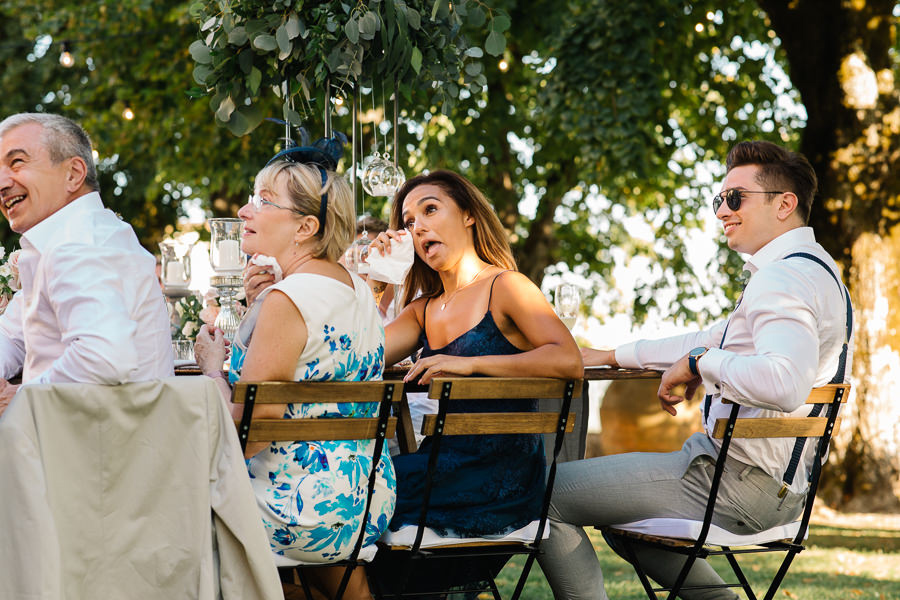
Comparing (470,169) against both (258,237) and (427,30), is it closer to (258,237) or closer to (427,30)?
(427,30)

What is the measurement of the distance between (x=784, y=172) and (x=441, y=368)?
4.32 feet

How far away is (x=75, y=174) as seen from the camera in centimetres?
297

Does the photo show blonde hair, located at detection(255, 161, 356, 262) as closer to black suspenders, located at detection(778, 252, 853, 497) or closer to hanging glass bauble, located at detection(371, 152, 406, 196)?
hanging glass bauble, located at detection(371, 152, 406, 196)

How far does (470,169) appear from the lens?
1314 centimetres

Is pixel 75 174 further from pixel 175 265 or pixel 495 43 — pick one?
pixel 495 43

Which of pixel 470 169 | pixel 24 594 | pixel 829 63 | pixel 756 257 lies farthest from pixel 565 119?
pixel 24 594

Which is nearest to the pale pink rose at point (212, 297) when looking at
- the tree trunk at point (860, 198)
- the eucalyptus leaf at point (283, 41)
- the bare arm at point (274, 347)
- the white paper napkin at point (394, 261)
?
the white paper napkin at point (394, 261)

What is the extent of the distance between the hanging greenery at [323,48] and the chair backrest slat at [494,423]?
1.55 m

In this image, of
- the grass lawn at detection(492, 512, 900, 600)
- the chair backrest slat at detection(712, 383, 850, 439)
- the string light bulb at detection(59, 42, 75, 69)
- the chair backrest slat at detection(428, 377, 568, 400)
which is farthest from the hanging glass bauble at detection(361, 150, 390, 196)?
the string light bulb at detection(59, 42, 75, 69)

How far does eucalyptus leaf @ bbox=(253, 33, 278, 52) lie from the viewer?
3.80 metres

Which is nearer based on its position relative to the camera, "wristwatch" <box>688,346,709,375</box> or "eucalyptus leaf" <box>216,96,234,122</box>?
"wristwatch" <box>688,346,709,375</box>

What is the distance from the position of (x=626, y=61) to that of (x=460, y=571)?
651 centimetres

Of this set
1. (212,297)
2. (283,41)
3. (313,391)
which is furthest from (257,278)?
(283,41)

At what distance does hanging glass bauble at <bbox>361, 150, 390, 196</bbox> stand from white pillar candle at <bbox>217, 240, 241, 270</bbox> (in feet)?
2.38
